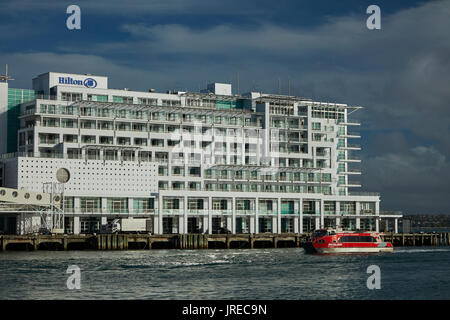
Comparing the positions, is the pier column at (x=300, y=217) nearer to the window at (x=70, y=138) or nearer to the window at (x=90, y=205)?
the window at (x=90, y=205)

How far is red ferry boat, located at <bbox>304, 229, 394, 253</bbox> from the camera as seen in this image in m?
105

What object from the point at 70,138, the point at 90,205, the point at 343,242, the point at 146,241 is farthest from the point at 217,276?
the point at 70,138

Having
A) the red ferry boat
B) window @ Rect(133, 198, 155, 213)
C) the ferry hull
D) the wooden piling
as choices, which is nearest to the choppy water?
the ferry hull

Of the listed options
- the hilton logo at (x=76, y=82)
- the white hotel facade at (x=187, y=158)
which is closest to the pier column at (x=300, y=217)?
the white hotel facade at (x=187, y=158)

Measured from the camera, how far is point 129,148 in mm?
134250

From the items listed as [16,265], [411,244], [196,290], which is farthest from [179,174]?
[196,290]

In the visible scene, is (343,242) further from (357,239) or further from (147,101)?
(147,101)

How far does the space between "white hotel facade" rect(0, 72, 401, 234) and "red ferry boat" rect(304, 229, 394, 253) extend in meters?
31.6

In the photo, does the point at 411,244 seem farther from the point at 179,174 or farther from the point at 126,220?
the point at 126,220

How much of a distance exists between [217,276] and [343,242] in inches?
1561

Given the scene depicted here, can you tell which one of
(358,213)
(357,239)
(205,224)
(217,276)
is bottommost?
(217,276)

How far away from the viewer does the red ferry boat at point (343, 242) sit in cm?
10462

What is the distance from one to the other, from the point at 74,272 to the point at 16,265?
36.2ft

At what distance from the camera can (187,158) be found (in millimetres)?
140375
